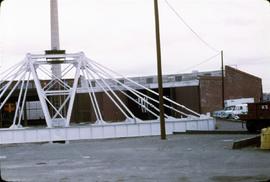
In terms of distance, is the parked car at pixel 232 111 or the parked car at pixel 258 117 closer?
the parked car at pixel 258 117

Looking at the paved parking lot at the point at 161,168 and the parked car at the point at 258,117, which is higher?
the parked car at the point at 258,117

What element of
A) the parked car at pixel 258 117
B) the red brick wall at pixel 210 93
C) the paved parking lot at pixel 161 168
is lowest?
the paved parking lot at pixel 161 168

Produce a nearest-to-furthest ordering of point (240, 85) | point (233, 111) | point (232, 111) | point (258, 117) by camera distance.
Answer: point (258, 117) < point (233, 111) < point (232, 111) < point (240, 85)

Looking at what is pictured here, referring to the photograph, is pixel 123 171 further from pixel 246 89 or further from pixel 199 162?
pixel 246 89

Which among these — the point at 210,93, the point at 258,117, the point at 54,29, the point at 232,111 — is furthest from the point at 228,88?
the point at 258,117

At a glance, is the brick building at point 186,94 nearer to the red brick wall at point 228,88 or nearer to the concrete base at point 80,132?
the red brick wall at point 228,88

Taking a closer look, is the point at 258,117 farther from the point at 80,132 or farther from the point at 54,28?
the point at 54,28

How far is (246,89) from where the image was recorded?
294 feet

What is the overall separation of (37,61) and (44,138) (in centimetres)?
1382

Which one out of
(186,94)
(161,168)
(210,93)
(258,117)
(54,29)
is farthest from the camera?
(210,93)

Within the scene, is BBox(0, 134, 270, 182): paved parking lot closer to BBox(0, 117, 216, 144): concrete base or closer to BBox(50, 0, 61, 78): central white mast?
BBox(0, 117, 216, 144): concrete base

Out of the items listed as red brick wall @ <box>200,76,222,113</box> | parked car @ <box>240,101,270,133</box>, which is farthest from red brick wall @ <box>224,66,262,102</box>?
parked car @ <box>240,101,270,133</box>

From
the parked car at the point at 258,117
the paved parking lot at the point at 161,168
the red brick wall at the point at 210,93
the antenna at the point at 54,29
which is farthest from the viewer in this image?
the red brick wall at the point at 210,93

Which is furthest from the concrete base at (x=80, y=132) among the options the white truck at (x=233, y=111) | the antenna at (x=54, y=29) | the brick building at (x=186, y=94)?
the brick building at (x=186, y=94)
